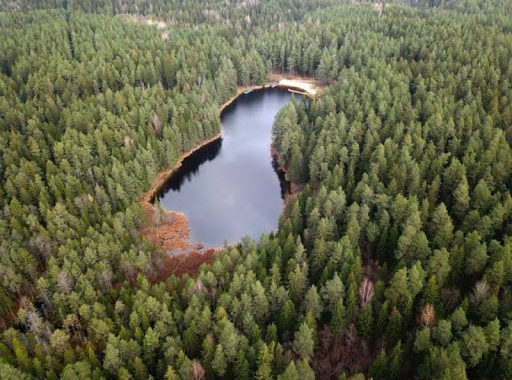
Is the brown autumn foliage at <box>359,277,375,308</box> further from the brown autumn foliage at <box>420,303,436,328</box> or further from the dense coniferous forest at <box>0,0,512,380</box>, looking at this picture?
the brown autumn foliage at <box>420,303,436,328</box>

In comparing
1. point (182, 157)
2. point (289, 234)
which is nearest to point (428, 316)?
point (289, 234)

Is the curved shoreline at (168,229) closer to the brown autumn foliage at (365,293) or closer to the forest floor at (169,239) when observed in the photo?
the forest floor at (169,239)

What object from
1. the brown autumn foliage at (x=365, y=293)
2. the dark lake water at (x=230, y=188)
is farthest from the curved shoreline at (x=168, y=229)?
the brown autumn foliage at (x=365, y=293)

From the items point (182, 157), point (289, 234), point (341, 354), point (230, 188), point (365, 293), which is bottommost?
point (341, 354)

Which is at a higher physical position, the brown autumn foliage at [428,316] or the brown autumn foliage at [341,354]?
the brown autumn foliage at [428,316]

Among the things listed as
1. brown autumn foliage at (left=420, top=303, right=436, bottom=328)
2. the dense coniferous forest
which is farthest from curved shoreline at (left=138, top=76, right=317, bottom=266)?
brown autumn foliage at (left=420, top=303, right=436, bottom=328)

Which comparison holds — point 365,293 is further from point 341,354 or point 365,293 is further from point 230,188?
point 230,188
